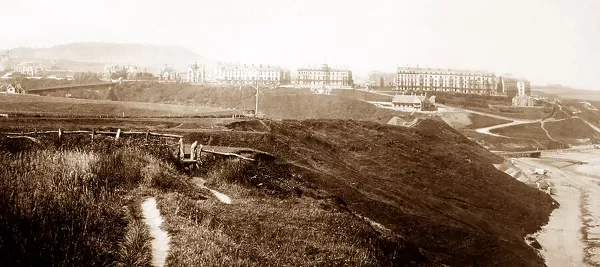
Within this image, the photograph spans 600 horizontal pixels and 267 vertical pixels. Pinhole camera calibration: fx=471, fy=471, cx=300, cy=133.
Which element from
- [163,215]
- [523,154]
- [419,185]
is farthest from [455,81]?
[163,215]

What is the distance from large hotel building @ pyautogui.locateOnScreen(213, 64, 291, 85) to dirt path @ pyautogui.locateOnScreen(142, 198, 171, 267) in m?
119

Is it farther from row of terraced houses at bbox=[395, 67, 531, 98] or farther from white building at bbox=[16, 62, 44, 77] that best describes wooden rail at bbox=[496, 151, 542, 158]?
white building at bbox=[16, 62, 44, 77]

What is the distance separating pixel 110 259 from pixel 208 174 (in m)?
12.1

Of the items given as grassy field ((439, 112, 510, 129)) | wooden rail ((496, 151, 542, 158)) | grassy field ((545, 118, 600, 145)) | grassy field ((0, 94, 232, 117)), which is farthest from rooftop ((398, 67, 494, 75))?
grassy field ((0, 94, 232, 117))

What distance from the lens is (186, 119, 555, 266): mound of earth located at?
24109 mm

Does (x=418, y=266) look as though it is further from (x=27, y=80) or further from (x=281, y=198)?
(x=27, y=80)

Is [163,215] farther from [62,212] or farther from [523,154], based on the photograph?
[523,154]

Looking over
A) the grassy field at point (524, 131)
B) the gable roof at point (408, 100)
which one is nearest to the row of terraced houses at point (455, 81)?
the gable roof at point (408, 100)

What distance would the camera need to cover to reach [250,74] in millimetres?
137125

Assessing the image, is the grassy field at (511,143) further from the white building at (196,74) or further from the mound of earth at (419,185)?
the white building at (196,74)

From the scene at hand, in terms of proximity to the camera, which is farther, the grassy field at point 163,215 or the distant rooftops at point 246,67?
the distant rooftops at point 246,67

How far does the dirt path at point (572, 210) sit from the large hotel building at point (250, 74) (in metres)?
81.1

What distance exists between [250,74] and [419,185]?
105m

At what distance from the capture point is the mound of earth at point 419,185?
24.1 m
